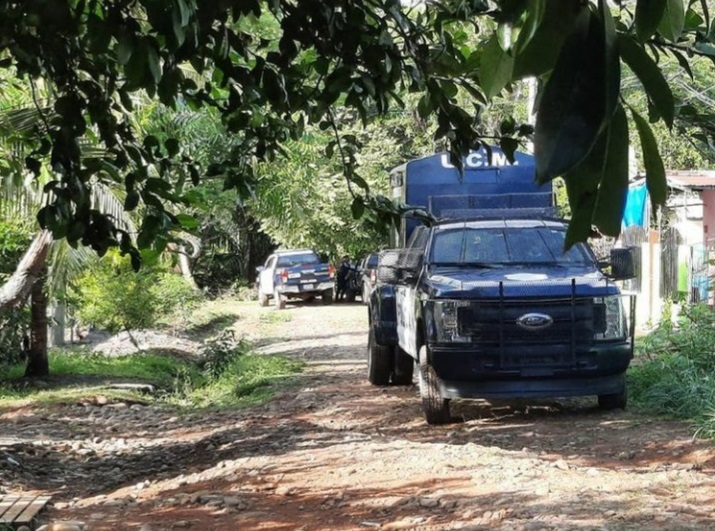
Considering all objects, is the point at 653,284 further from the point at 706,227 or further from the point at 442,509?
the point at 442,509

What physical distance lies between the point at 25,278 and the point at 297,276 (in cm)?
1976

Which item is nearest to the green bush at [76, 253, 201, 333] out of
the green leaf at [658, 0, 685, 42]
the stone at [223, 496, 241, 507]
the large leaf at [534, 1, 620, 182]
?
the stone at [223, 496, 241, 507]

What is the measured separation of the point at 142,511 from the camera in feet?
25.1

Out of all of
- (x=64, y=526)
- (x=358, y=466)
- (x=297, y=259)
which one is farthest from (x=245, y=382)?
(x=297, y=259)

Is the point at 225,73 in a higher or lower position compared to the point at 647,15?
higher

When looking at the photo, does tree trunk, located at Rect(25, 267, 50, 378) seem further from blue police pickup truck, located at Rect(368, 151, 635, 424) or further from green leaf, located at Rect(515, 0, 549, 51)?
green leaf, located at Rect(515, 0, 549, 51)

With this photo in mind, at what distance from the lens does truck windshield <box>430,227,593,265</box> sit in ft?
35.6

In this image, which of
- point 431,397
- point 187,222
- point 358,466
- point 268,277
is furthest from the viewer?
point 268,277

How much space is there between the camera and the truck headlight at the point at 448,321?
986 centimetres

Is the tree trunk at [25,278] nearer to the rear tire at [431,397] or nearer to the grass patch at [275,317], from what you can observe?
the rear tire at [431,397]

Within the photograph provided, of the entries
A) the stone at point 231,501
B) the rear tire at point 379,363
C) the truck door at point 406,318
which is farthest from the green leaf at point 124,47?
the rear tire at point 379,363

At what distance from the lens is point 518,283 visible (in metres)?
9.91

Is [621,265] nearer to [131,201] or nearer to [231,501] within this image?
[231,501]

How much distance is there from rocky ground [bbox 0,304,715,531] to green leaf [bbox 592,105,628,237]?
5.05 m
